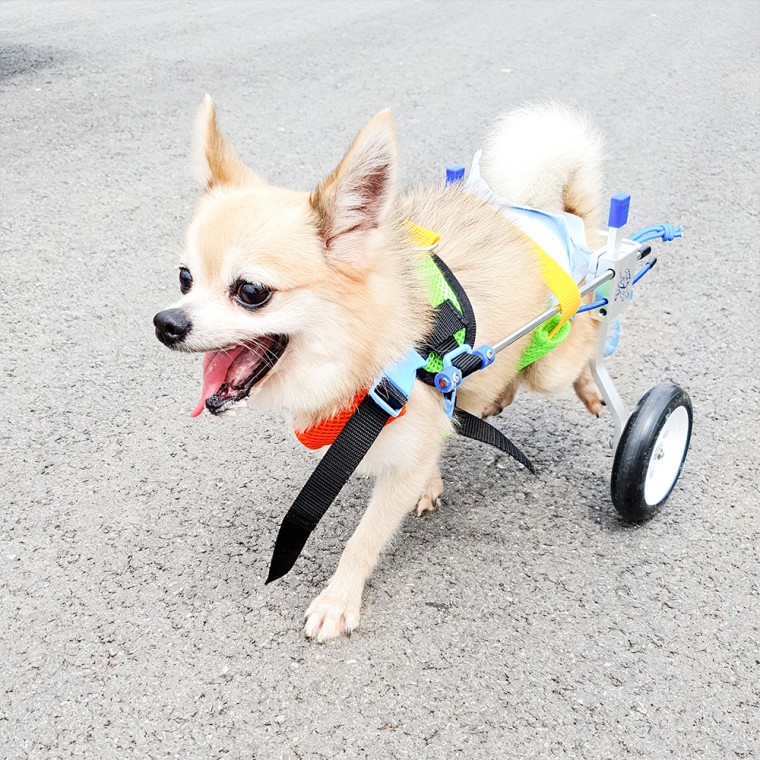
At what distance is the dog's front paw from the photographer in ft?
8.26

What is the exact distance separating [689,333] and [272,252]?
8.77 feet

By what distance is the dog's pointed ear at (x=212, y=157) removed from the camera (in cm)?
244

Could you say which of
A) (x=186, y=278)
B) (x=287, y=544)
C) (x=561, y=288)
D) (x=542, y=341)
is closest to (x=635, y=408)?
(x=542, y=341)

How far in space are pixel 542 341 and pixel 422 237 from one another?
0.55 metres

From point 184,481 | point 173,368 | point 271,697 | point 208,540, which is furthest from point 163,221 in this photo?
point 271,697

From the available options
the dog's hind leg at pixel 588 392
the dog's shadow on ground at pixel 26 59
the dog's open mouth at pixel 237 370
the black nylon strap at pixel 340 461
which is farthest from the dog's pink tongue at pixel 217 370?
the dog's shadow on ground at pixel 26 59

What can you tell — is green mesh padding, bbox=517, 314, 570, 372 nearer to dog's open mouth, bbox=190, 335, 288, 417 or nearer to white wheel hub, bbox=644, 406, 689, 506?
white wheel hub, bbox=644, 406, 689, 506

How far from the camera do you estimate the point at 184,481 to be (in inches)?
123

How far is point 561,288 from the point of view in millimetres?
2672

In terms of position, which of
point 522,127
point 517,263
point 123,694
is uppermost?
point 522,127

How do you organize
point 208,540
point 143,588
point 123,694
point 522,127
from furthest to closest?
point 522,127
point 208,540
point 143,588
point 123,694

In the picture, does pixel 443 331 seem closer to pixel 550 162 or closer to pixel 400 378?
pixel 400 378

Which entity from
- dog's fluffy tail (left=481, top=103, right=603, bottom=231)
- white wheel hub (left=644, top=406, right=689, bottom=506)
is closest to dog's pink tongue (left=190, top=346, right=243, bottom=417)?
dog's fluffy tail (left=481, top=103, right=603, bottom=231)

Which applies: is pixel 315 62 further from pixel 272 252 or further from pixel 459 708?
pixel 459 708
